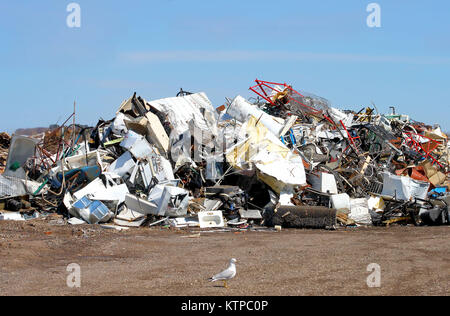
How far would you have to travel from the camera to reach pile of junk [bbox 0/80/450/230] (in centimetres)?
1264

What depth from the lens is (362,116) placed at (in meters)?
19.5

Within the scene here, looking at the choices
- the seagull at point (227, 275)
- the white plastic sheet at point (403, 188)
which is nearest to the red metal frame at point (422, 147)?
the white plastic sheet at point (403, 188)

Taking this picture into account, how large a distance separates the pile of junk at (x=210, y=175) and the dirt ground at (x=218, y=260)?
0.63 metres

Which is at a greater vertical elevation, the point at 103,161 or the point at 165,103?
the point at 165,103

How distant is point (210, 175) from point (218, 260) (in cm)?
496

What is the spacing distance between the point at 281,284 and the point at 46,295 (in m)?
2.75

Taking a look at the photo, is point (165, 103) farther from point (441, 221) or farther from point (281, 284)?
point (281, 284)

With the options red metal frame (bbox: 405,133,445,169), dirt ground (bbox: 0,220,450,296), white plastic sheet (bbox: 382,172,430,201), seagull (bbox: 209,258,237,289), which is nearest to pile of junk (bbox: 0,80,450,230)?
white plastic sheet (bbox: 382,172,430,201)

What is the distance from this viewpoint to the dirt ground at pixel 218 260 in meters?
7.13

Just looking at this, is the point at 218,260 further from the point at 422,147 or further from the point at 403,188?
the point at 422,147
